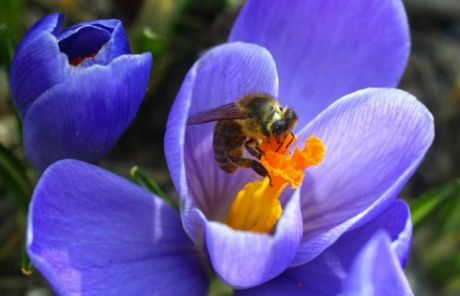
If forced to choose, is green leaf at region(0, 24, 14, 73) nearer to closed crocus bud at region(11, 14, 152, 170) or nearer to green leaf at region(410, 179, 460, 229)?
closed crocus bud at region(11, 14, 152, 170)

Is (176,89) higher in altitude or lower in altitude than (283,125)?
lower

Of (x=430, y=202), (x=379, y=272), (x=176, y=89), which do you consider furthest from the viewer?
(x=176, y=89)

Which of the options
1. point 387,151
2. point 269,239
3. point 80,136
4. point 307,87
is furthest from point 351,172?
point 80,136

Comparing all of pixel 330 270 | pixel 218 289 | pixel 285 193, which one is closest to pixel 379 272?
pixel 330 270

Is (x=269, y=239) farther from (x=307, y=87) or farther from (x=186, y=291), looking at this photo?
(x=307, y=87)

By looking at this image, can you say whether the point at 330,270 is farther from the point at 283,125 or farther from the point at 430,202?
the point at 430,202

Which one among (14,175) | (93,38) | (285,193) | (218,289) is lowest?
(218,289)

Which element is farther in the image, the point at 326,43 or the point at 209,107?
the point at 326,43

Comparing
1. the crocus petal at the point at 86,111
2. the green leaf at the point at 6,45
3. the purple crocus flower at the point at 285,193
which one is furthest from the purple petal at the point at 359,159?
the green leaf at the point at 6,45

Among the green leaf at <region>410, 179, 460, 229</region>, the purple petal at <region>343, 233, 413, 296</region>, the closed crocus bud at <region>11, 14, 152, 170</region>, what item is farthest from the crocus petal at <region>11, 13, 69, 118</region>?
the green leaf at <region>410, 179, 460, 229</region>
